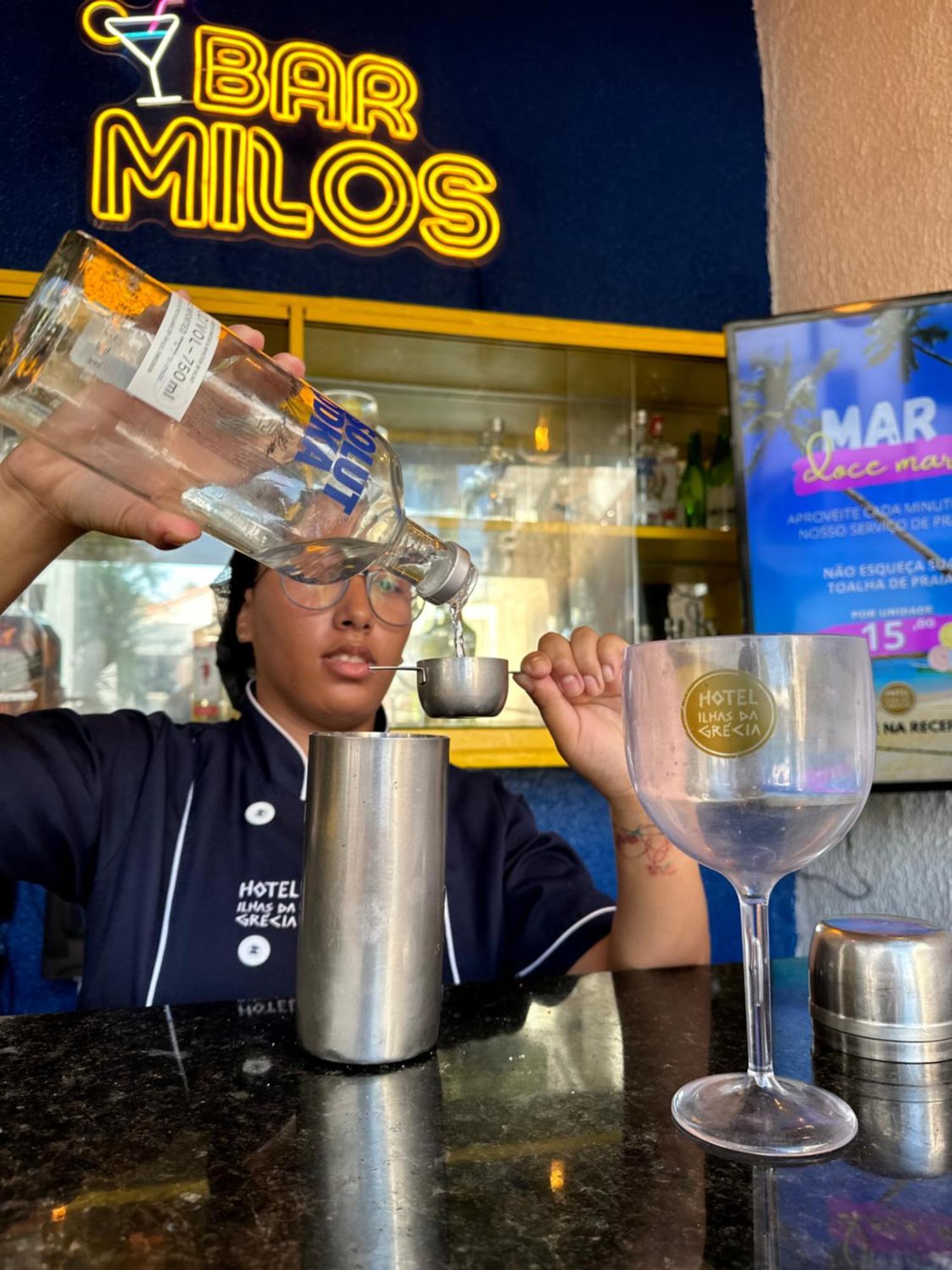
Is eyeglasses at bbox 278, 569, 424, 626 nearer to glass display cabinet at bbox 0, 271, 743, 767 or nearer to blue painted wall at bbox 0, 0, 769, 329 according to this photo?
glass display cabinet at bbox 0, 271, 743, 767

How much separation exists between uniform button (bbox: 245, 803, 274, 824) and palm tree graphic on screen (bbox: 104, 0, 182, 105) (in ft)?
4.86

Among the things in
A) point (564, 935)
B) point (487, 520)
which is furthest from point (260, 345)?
point (487, 520)

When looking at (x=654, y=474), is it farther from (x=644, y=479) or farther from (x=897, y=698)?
(x=897, y=698)

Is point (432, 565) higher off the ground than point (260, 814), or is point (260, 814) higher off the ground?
point (432, 565)

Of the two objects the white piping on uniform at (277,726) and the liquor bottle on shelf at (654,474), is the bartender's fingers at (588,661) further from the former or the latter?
the liquor bottle on shelf at (654,474)

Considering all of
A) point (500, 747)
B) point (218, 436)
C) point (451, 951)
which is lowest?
point (451, 951)

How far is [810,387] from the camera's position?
1.55 metres

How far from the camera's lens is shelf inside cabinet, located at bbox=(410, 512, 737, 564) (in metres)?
1.90

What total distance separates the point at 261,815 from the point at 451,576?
428 millimetres

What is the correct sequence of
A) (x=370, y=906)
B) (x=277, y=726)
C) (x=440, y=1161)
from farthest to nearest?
(x=277, y=726)
(x=370, y=906)
(x=440, y=1161)

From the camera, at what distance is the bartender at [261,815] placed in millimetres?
881

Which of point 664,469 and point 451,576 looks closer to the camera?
point 451,576

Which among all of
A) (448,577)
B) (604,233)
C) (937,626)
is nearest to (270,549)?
(448,577)

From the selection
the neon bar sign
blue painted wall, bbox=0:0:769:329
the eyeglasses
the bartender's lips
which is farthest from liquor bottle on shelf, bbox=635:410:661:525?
the bartender's lips
